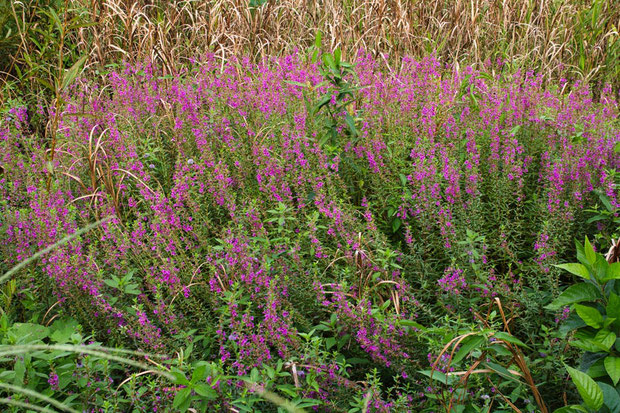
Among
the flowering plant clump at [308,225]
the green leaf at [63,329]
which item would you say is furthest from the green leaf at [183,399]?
the green leaf at [63,329]

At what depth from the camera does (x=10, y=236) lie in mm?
2684

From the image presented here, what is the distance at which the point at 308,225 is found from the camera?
98.9 inches

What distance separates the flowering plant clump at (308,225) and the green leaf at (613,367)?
1.07 feet

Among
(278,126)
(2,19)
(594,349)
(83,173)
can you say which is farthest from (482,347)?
(2,19)

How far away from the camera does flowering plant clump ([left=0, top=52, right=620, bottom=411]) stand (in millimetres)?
2150

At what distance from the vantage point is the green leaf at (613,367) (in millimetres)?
1696

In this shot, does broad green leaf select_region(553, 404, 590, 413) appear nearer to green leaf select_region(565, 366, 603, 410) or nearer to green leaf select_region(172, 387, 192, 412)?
green leaf select_region(565, 366, 603, 410)

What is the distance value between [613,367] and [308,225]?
1303 millimetres

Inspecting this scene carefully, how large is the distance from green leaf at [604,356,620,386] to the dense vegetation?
13mm

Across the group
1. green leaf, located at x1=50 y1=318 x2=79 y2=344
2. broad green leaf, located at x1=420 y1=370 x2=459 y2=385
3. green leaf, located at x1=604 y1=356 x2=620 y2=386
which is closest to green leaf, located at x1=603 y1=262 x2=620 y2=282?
green leaf, located at x1=604 y1=356 x2=620 y2=386

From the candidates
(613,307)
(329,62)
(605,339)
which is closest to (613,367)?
(605,339)

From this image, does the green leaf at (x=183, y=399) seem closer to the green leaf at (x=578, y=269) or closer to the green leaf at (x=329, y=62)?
the green leaf at (x=578, y=269)

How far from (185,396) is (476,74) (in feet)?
10.9

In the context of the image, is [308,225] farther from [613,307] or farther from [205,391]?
[613,307]
